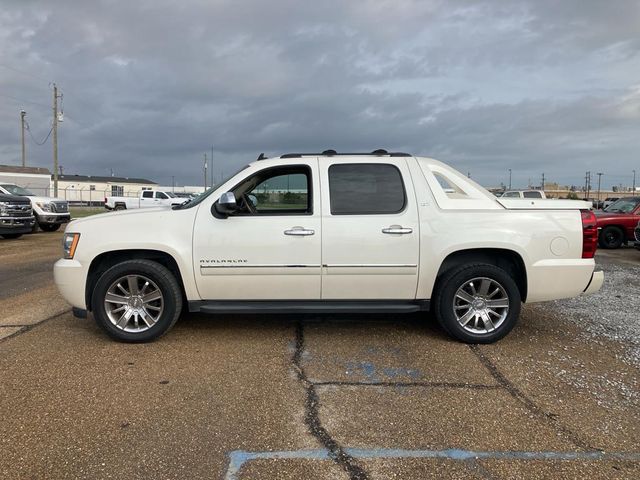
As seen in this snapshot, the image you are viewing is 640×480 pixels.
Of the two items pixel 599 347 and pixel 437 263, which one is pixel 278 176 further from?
pixel 599 347

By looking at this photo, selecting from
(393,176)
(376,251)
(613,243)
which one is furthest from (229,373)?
(613,243)

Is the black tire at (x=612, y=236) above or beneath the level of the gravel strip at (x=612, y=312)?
above

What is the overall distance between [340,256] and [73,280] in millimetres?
2643

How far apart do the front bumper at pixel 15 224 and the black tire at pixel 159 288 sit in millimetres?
12072

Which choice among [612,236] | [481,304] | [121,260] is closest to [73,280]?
[121,260]

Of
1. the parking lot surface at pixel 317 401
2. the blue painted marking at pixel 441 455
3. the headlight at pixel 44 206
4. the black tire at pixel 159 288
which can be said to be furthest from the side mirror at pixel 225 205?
the headlight at pixel 44 206

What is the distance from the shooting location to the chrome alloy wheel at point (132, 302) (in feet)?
15.2

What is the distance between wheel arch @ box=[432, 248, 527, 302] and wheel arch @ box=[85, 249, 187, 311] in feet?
8.72

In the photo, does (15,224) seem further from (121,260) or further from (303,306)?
(303,306)

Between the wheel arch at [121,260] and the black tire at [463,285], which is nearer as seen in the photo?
the black tire at [463,285]

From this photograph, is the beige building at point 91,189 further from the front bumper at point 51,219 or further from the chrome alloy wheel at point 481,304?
the chrome alloy wheel at point 481,304

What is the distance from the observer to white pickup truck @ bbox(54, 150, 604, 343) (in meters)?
4.55

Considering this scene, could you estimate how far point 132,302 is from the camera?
15.3 ft

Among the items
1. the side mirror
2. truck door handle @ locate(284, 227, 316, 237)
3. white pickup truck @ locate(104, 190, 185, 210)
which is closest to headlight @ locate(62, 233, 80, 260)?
the side mirror
